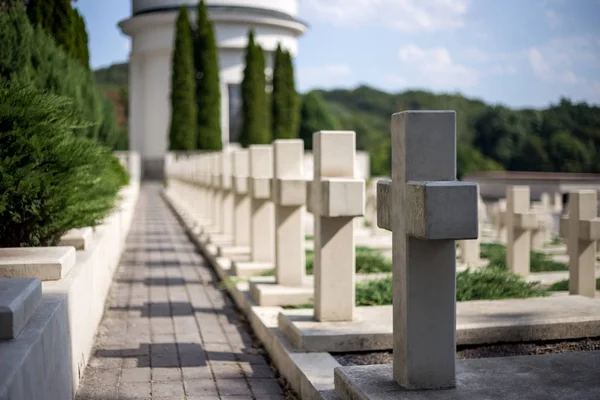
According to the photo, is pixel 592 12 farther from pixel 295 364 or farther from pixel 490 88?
pixel 295 364

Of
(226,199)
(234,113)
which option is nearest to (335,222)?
(226,199)

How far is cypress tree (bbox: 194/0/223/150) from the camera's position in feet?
142

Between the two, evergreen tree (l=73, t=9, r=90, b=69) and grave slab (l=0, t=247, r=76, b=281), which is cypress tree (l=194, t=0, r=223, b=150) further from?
grave slab (l=0, t=247, r=76, b=281)

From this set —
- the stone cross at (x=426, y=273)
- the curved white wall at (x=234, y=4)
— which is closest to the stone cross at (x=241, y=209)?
the stone cross at (x=426, y=273)

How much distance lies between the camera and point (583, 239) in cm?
663

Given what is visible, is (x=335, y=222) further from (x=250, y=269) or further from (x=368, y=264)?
(x=368, y=264)

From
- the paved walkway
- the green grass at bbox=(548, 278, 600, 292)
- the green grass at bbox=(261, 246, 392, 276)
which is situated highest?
the green grass at bbox=(261, 246, 392, 276)

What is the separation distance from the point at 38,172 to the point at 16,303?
2.21 meters

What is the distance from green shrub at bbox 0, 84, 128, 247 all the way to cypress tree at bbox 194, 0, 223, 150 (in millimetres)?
37434

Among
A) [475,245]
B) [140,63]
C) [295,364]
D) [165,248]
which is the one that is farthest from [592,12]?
[140,63]

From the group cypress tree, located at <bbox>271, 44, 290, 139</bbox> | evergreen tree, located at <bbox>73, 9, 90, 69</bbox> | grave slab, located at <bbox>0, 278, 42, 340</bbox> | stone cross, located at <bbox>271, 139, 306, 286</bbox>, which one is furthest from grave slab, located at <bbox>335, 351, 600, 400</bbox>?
cypress tree, located at <bbox>271, 44, 290, 139</bbox>

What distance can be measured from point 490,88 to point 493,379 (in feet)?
19.9

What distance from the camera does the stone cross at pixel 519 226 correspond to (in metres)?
8.45

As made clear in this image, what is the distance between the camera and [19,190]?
203 inches
